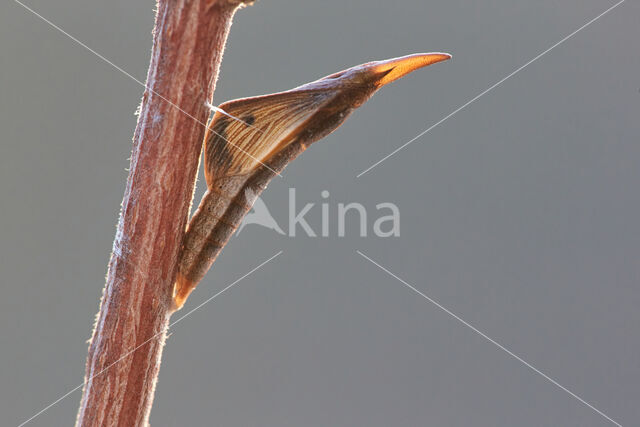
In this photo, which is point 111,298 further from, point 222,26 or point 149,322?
point 222,26

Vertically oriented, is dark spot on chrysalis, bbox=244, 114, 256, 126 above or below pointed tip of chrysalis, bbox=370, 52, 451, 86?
below

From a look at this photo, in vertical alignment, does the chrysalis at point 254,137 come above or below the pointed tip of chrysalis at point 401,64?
below

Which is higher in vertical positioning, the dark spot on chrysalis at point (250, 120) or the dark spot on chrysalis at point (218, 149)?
the dark spot on chrysalis at point (250, 120)

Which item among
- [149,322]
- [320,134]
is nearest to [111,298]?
[149,322]

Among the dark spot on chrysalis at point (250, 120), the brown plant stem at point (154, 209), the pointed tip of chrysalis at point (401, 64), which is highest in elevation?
the pointed tip of chrysalis at point (401, 64)
